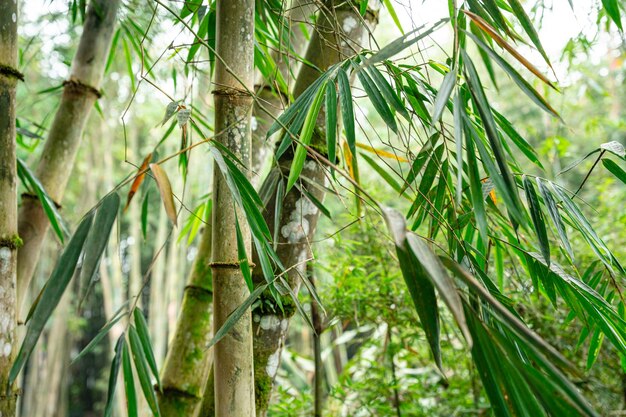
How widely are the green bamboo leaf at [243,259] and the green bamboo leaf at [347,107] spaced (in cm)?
19

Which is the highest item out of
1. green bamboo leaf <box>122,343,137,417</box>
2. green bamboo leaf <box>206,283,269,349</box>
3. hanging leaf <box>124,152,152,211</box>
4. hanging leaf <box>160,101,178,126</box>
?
Answer: hanging leaf <box>160,101,178,126</box>

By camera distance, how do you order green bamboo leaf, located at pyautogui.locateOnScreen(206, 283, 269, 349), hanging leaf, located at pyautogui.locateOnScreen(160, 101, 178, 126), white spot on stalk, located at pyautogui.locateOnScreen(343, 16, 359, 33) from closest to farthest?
green bamboo leaf, located at pyautogui.locateOnScreen(206, 283, 269, 349) < hanging leaf, located at pyautogui.locateOnScreen(160, 101, 178, 126) < white spot on stalk, located at pyautogui.locateOnScreen(343, 16, 359, 33)

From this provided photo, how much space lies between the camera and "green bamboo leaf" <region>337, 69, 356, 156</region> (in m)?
0.79

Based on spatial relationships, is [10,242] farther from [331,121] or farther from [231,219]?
[331,121]

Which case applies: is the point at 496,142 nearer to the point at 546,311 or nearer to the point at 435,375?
the point at 546,311

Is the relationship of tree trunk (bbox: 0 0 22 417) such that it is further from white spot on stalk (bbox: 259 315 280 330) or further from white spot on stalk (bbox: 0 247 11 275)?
white spot on stalk (bbox: 259 315 280 330)

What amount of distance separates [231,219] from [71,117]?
0.65 m

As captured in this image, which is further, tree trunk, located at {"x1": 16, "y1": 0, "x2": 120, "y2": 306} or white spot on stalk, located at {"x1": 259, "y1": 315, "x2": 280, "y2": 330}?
tree trunk, located at {"x1": 16, "y1": 0, "x2": 120, "y2": 306}

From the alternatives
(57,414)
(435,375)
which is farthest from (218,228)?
(57,414)

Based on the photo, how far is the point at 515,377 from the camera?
0.61 m

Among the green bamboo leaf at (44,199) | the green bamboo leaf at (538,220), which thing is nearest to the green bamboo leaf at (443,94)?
the green bamboo leaf at (538,220)

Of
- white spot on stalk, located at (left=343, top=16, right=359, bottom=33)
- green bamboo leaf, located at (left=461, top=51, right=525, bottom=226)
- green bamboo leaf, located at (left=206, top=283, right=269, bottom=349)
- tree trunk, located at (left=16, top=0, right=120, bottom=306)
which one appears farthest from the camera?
tree trunk, located at (left=16, top=0, right=120, bottom=306)

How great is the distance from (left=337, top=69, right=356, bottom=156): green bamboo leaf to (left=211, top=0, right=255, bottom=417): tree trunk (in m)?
0.14

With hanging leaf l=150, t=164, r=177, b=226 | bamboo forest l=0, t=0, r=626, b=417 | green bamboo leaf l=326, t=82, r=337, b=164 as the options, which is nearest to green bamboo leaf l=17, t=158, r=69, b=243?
bamboo forest l=0, t=0, r=626, b=417
